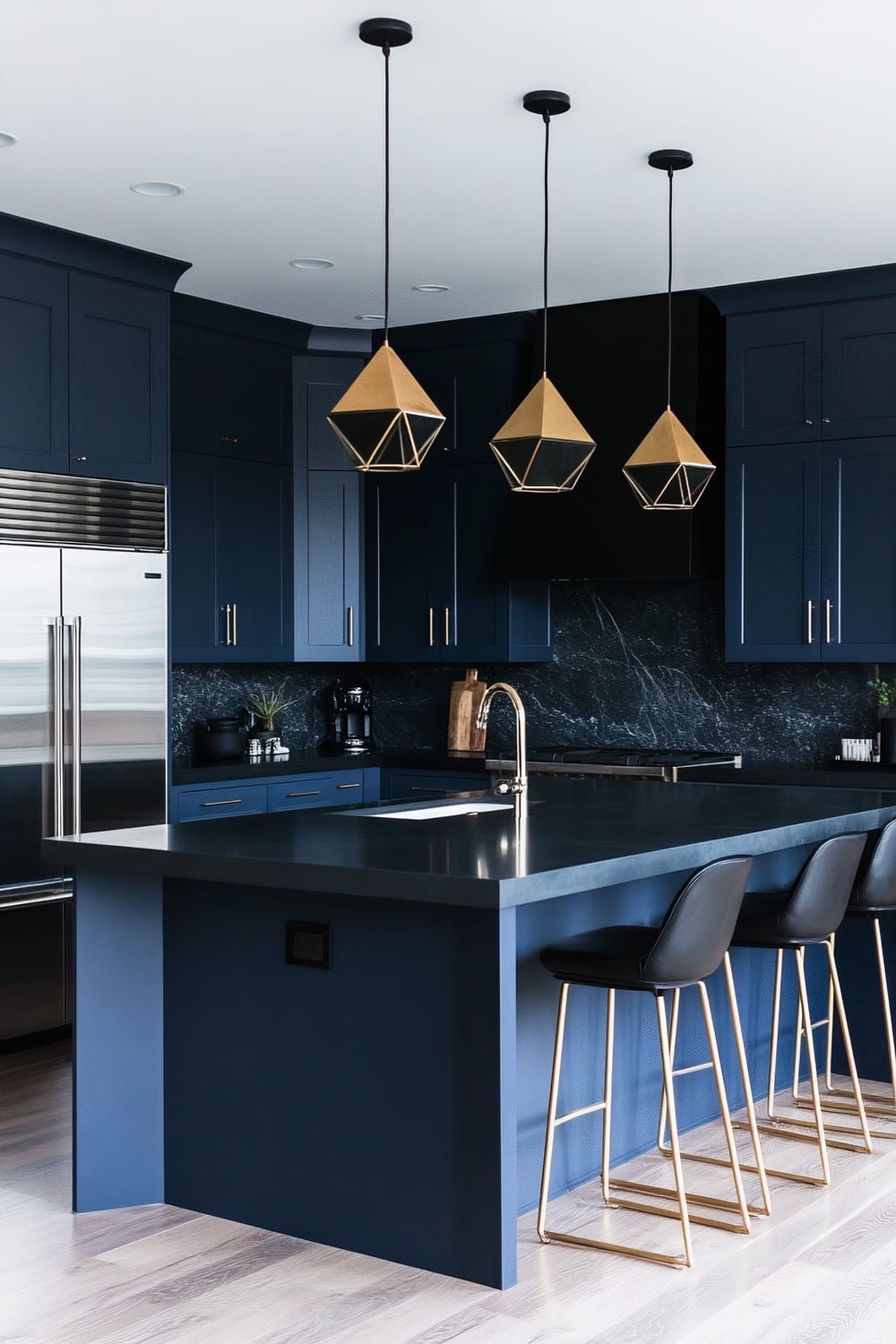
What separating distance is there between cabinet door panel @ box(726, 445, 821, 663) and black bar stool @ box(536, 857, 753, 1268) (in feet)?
8.49

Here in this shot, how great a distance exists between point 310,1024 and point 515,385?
12.3ft

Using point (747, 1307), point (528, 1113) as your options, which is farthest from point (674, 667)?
point (747, 1307)

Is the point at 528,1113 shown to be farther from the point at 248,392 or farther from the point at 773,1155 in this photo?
the point at 248,392

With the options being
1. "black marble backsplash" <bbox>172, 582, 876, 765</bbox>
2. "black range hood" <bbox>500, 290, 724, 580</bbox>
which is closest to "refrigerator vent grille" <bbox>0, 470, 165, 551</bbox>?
"black marble backsplash" <bbox>172, 582, 876, 765</bbox>

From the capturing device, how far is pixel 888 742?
568 centimetres

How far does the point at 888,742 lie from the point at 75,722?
121 inches

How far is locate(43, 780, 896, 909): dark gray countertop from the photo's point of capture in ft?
9.62

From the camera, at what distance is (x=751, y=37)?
350 centimetres

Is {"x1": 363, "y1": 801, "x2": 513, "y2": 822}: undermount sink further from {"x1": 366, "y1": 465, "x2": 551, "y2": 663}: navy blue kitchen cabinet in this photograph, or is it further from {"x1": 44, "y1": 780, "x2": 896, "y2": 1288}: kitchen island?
{"x1": 366, "y1": 465, "x2": 551, "y2": 663}: navy blue kitchen cabinet

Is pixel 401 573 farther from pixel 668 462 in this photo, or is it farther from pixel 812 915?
pixel 812 915

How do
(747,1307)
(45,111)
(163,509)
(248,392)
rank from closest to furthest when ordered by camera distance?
(747,1307)
(45,111)
(163,509)
(248,392)

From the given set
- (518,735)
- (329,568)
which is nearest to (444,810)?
(518,735)

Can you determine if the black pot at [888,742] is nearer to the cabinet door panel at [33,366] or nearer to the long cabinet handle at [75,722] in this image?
the long cabinet handle at [75,722]

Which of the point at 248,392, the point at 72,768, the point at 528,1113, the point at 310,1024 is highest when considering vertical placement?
the point at 248,392
